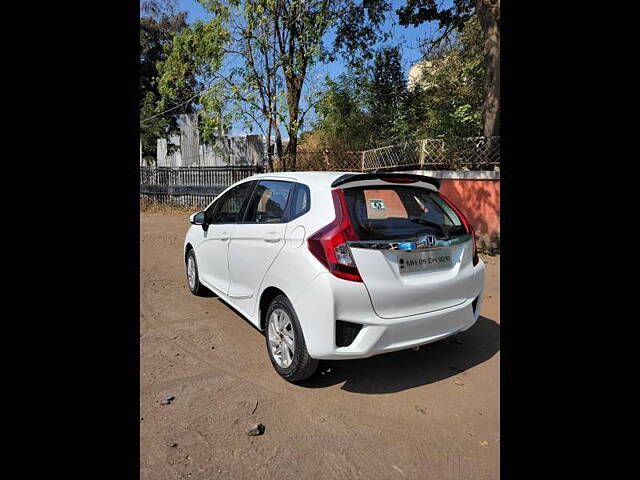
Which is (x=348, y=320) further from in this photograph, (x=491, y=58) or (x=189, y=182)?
(x=189, y=182)

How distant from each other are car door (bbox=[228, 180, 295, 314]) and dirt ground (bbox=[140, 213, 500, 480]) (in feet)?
1.79

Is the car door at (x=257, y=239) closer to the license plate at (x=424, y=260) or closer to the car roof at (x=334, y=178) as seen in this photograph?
the car roof at (x=334, y=178)

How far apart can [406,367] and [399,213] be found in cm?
130

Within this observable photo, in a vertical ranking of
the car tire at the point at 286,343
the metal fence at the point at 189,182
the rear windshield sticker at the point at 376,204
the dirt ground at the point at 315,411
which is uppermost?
the metal fence at the point at 189,182

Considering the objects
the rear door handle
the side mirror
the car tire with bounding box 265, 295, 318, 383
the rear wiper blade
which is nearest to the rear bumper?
the car tire with bounding box 265, 295, 318, 383

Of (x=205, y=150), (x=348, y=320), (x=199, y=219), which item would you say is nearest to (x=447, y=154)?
(x=199, y=219)

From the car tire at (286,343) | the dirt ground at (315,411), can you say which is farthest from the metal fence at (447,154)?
the car tire at (286,343)

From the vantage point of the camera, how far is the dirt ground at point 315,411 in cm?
225
